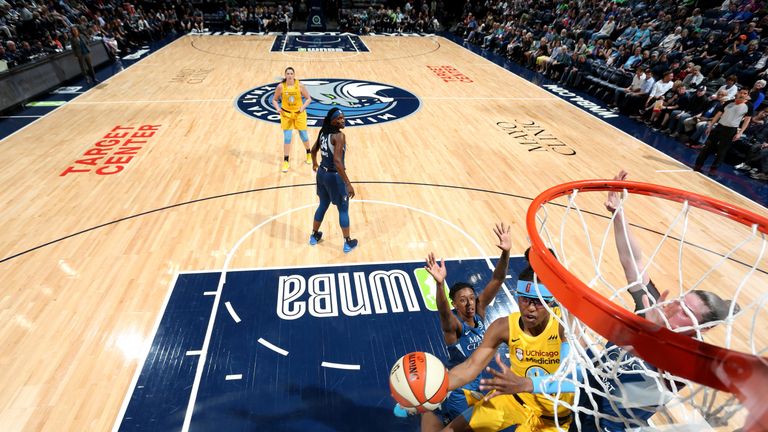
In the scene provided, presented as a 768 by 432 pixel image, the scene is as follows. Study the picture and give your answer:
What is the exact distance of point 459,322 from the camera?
3.22 meters

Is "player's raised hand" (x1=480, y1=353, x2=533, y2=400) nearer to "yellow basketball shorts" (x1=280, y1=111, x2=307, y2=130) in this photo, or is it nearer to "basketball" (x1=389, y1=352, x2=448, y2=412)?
"basketball" (x1=389, y1=352, x2=448, y2=412)

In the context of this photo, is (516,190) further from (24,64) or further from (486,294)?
(24,64)

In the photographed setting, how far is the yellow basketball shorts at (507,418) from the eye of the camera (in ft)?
8.34

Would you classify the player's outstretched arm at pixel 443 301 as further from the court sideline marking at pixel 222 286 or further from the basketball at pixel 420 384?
the court sideline marking at pixel 222 286

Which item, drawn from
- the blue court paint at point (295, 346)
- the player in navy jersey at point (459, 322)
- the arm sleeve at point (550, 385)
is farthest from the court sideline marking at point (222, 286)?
the arm sleeve at point (550, 385)

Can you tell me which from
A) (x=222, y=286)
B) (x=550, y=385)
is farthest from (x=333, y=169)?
(x=550, y=385)

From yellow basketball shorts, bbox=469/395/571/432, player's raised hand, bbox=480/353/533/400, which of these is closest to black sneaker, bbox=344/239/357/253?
yellow basketball shorts, bbox=469/395/571/432

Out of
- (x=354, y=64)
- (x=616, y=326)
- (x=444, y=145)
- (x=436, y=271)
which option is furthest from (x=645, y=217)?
(x=354, y=64)

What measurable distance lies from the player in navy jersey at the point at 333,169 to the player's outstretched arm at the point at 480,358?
251 centimetres

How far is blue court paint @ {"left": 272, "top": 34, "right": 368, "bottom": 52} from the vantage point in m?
18.5

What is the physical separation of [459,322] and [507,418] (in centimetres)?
77

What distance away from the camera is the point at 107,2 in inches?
816

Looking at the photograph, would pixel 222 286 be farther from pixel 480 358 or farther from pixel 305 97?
pixel 305 97

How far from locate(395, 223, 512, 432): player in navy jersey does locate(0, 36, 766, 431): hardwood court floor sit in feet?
6.92
